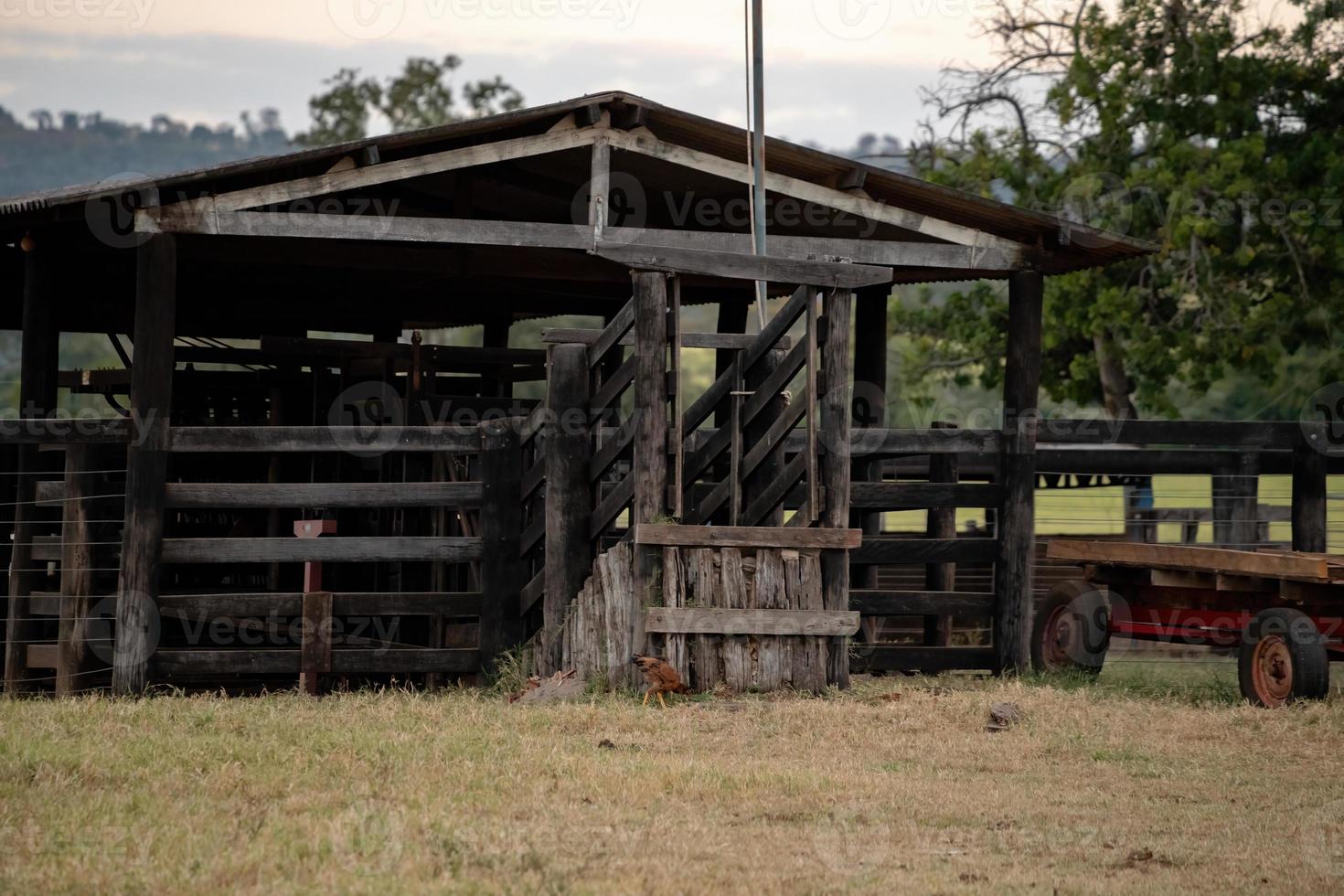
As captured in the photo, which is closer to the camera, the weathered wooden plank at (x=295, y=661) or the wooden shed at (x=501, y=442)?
the wooden shed at (x=501, y=442)

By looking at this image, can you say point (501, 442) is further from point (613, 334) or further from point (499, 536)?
point (613, 334)

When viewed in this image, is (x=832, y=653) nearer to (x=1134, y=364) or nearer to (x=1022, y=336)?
(x=1022, y=336)

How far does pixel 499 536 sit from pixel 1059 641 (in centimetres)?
486

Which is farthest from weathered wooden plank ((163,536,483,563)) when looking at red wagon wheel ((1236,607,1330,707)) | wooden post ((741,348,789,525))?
red wagon wheel ((1236,607,1330,707))

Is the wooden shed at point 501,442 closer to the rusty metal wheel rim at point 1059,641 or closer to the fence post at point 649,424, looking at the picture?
the fence post at point 649,424

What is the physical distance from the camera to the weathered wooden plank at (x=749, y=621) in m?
10.5

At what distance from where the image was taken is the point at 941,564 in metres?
14.6

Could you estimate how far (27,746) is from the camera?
8070 millimetres

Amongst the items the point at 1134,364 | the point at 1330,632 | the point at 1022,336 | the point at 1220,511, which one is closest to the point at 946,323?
the point at 1134,364

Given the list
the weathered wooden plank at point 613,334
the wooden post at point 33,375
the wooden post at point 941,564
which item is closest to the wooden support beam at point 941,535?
the wooden post at point 941,564

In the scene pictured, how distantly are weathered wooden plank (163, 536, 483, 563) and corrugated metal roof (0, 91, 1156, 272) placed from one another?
2549mm

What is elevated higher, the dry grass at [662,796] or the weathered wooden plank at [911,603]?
the weathered wooden plank at [911,603]

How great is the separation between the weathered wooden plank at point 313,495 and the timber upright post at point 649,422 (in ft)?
5.27

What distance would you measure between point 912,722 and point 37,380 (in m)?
8.01
